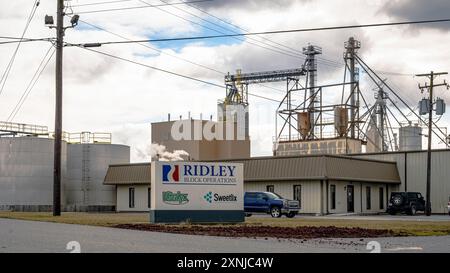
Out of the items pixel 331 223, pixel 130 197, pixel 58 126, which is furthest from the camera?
pixel 130 197

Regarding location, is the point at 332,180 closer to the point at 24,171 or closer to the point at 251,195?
the point at 251,195

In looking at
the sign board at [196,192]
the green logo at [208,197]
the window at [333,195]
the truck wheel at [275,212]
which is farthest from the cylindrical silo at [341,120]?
the green logo at [208,197]

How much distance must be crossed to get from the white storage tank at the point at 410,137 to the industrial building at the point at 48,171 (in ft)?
124

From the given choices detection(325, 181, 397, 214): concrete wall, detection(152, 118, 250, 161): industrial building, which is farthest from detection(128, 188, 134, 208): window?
detection(152, 118, 250, 161): industrial building

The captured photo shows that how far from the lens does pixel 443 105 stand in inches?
2500

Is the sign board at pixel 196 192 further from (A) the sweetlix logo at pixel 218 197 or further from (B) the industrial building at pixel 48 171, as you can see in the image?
(B) the industrial building at pixel 48 171

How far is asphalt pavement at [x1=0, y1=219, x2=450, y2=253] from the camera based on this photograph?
54.4 ft

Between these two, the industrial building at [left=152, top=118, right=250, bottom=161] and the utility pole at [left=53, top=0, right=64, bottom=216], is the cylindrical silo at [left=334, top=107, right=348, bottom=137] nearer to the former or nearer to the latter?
the industrial building at [left=152, top=118, right=250, bottom=161]

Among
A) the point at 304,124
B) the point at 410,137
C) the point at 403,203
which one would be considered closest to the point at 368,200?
the point at 403,203

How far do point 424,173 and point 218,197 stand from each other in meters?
31.7

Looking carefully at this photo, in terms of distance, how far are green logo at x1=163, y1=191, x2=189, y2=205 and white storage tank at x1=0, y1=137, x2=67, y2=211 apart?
30643mm

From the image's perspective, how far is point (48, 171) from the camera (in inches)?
2361
